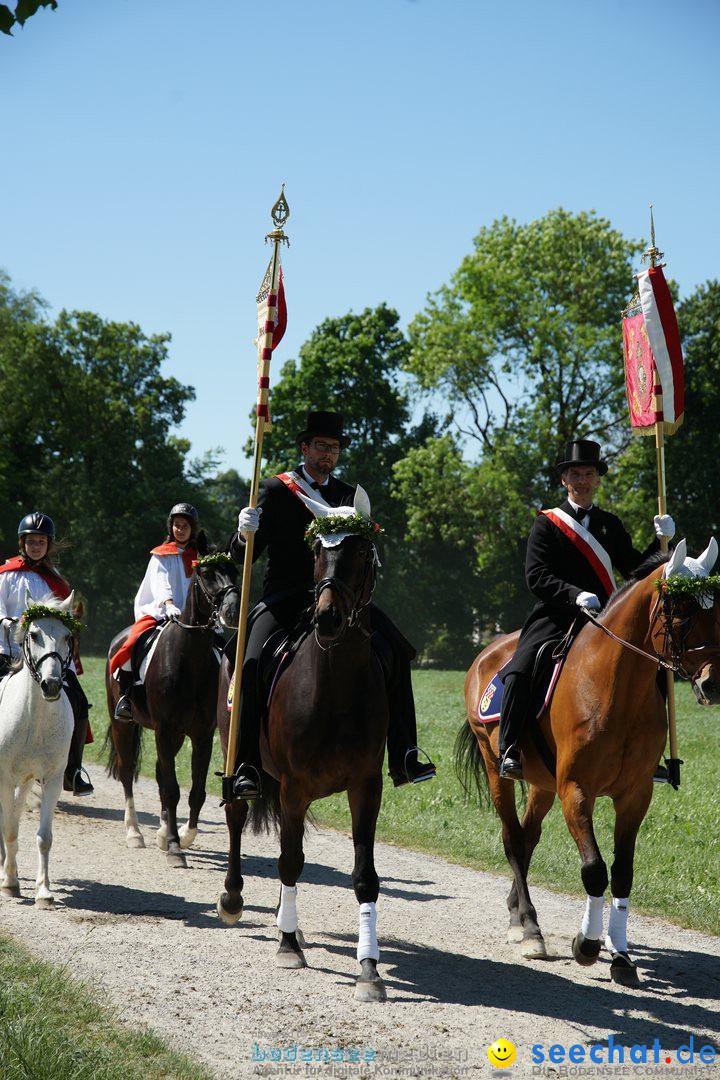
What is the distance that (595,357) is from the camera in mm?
43656

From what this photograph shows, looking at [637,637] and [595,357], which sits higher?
[595,357]

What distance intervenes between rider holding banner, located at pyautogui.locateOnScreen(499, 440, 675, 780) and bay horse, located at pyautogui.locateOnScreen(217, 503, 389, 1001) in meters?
1.15

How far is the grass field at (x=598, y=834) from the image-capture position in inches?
389

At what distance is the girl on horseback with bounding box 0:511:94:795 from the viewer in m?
11.0

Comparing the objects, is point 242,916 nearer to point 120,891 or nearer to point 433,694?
point 120,891

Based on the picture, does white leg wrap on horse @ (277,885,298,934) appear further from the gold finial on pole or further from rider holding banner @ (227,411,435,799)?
the gold finial on pole

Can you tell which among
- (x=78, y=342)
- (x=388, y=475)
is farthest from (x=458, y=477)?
(x=78, y=342)

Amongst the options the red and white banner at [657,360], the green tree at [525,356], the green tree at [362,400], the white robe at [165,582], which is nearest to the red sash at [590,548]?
the red and white banner at [657,360]

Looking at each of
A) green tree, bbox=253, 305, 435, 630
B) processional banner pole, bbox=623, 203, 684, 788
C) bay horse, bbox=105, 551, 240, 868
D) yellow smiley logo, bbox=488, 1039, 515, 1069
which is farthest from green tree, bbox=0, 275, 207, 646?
yellow smiley logo, bbox=488, 1039, 515, 1069

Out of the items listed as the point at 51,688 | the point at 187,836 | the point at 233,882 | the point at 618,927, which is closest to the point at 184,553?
the point at 187,836

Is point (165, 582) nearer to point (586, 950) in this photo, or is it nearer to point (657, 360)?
point (657, 360)

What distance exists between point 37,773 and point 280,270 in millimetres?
4883

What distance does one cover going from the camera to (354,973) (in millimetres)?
7555

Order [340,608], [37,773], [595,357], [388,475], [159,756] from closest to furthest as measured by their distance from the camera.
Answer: [340,608], [37,773], [159,756], [595,357], [388,475]
